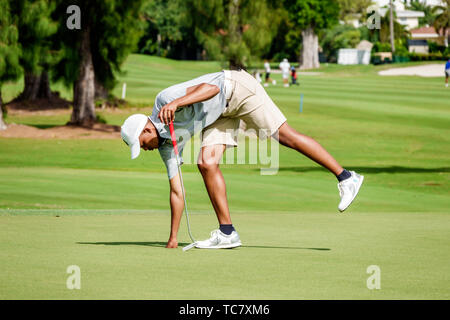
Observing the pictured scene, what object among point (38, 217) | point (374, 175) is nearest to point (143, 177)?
point (374, 175)

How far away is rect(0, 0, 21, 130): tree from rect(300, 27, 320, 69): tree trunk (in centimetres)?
6648

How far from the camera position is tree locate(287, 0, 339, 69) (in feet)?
283

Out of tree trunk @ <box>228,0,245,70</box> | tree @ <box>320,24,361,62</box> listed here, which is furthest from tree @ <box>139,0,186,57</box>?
tree trunk @ <box>228,0,245,70</box>

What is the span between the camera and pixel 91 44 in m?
34.0

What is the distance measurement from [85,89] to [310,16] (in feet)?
180

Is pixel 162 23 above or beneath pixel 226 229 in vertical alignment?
above

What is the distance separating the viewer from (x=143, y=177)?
20391mm

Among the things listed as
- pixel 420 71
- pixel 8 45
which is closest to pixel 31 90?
pixel 8 45

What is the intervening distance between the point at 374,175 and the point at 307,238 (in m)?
15.4

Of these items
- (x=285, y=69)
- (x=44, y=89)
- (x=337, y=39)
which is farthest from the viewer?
(x=337, y=39)

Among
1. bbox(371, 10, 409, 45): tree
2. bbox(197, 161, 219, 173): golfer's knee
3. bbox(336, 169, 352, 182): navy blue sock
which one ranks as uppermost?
bbox(197, 161, 219, 173): golfer's knee

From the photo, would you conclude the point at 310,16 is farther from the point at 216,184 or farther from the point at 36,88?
the point at 216,184
